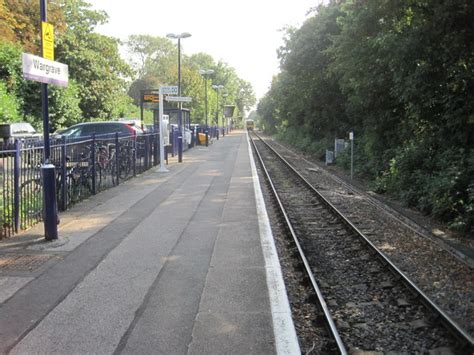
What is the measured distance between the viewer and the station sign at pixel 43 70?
679 centimetres

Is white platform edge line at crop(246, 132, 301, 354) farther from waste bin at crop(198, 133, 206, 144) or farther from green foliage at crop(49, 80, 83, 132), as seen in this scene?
waste bin at crop(198, 133, 206, 144)

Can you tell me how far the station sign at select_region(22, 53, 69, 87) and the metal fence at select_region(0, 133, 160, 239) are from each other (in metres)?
1.33

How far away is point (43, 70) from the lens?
722 centimetres

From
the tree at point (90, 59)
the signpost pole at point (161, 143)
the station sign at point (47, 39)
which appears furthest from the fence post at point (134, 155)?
the tree at point (90, 59)

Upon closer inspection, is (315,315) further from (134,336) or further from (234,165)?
(234,165)

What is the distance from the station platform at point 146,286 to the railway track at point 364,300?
600mm

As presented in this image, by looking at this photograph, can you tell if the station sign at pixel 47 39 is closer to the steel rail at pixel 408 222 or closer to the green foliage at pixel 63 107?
the steel rail at pixel 408 222

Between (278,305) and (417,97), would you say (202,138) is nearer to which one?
(417,97)

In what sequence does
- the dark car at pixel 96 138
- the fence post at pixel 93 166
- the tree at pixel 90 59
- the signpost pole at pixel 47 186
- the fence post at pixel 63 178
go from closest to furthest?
the signpost pole at pixel 47 186, the fence post at pixel 63 178, the dark car at pixel 96 138, the fence post at pixel 93 166, the tree at pixel 90 59

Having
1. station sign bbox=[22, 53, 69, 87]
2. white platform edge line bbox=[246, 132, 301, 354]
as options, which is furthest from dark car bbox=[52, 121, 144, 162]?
white platform edge line bbox=[246, 132, 301, 354]

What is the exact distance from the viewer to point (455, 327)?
483cm

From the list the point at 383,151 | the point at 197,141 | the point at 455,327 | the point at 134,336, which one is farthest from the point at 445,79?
the point at 197,141

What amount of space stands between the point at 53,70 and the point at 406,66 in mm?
9001

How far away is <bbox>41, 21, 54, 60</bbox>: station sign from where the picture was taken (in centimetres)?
725
